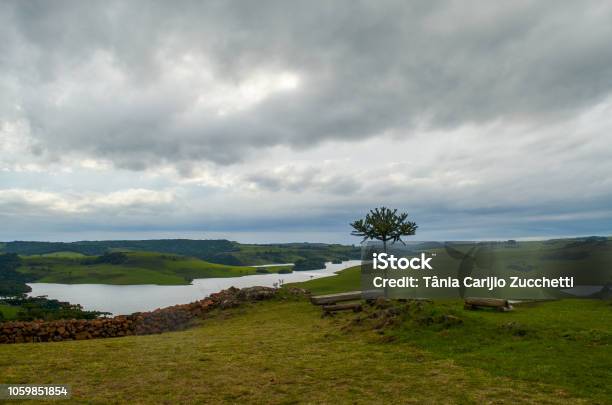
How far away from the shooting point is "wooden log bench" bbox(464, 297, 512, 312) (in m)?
21.1

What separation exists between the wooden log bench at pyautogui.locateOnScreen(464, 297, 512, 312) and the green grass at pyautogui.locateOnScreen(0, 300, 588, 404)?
739cm

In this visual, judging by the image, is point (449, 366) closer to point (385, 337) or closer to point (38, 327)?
point (385, 337)

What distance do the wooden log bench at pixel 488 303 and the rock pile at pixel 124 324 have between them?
54.2 ft

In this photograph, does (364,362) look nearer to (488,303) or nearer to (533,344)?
(533,344)

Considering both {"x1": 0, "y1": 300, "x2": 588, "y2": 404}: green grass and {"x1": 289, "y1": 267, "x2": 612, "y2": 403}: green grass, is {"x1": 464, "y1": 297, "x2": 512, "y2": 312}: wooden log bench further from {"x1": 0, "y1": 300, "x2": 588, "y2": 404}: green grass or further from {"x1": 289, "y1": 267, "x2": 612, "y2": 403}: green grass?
{"x1": 0, "y1": 300, "x2": 588, "y2": 404}: green grass

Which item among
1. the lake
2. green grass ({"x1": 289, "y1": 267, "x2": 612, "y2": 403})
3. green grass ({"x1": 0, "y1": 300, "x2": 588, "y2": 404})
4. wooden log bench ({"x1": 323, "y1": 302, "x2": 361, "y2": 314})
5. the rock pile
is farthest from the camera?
the lake

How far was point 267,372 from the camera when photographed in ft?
42.2

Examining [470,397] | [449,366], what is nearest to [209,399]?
[470,397]

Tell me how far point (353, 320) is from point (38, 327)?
61.8 ft

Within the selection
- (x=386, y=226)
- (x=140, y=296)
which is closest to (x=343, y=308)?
(x=386, y=226)

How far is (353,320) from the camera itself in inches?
822

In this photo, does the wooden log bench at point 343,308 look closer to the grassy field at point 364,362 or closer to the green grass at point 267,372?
the grassy field at point 364,362

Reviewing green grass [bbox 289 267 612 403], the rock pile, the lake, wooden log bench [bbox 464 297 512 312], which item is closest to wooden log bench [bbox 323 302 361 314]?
green grass [bbox 289 267 612 403]

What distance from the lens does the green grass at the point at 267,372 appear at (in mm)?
10250
